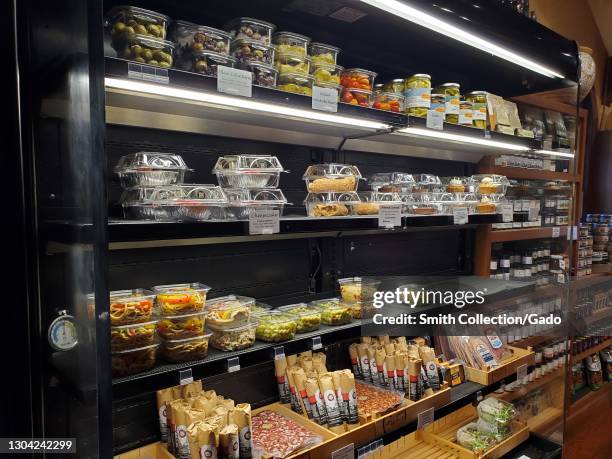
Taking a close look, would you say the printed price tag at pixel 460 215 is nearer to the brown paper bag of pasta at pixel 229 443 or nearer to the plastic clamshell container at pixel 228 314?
the plastic clamshell container at pixel 228 314

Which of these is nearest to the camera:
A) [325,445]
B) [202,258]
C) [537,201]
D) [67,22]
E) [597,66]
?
[67,22]

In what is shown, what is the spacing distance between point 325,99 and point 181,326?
83 cm

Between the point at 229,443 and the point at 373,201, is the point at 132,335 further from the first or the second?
the point at 373,201

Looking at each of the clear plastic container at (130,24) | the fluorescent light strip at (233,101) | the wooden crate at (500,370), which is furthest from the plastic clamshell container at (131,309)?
the wooden crate at (500,370)

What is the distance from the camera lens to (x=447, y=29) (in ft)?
5.26

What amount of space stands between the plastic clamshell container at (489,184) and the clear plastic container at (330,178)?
0.84 metres

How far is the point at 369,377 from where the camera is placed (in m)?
2.01

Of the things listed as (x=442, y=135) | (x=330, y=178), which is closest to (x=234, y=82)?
(x=330, y=178)

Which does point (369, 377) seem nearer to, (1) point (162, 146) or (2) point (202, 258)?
(2) point (202, 258)

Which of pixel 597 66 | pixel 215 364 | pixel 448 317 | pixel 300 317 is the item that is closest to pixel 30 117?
pixel 215 364

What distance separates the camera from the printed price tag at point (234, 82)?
3.80 ft

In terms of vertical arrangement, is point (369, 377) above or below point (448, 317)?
below

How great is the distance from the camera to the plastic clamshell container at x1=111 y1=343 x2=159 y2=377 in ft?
3.76

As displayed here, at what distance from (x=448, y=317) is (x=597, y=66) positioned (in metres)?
3.47
